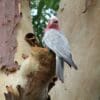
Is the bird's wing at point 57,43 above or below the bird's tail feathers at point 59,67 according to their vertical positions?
above

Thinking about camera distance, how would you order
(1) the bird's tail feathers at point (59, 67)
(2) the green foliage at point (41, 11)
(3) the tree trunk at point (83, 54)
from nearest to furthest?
1. (1) the bird's tail feathers at point (59, 67)
2. (3) the tree trunk at point (83, 54)
3. (2) the green foliage at point (41, 11)

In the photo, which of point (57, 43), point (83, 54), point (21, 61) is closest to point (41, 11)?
point (83, 54)

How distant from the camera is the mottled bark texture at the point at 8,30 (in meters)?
1.29

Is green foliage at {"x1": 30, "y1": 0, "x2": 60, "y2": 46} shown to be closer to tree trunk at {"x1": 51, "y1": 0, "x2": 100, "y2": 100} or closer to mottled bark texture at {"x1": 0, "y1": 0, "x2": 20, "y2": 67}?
tree trunk at {"x1": 51, "y1": 0, "x2": 100, "y2": 100}

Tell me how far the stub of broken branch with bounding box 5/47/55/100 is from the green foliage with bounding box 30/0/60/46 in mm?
905

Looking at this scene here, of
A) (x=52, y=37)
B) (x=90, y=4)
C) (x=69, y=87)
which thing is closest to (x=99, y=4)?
(x=90, y=4)

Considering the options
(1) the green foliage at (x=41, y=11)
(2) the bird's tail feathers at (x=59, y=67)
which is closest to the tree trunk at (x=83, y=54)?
(2) the bird's tail feathers at (x=59, y=67)

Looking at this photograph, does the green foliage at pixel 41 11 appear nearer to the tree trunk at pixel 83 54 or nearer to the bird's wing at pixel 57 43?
the tree trunk at pixel 83 54

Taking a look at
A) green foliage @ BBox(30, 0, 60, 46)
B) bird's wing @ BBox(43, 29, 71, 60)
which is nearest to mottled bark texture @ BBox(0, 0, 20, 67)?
bird's wing @ BBox(43, 29, 71, 60)

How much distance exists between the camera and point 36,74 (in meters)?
1.12

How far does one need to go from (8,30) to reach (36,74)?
295 mm

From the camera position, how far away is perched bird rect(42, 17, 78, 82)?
1.11m

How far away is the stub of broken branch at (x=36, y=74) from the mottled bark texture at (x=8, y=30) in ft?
0.53

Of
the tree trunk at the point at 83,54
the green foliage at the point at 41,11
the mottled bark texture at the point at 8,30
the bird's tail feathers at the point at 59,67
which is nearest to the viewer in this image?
the bird's tail feathers at the point at 59,67
